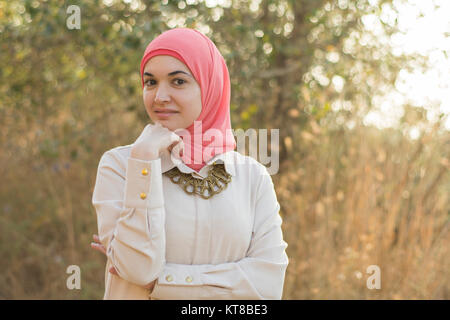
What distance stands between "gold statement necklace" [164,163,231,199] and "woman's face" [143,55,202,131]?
0.16m

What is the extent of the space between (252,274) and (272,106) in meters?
2.72

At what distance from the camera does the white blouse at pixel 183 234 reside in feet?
4.70

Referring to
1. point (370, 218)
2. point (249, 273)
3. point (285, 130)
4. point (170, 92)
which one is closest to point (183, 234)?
point (249, 273)

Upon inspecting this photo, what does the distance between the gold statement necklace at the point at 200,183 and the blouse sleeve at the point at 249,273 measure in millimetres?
162

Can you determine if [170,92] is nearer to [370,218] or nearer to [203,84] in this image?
[203,84]

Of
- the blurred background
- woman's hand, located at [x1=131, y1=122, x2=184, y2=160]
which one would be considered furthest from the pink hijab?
the blurred background

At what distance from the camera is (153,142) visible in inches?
58.6

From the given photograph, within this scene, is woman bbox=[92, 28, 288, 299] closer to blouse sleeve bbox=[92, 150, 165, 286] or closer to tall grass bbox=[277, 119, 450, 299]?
blouse sleeve bbox=[92, 150, 165, 286]

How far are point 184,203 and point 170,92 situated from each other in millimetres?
373

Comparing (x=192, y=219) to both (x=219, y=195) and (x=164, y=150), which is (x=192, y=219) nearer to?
(x=219, y=195)

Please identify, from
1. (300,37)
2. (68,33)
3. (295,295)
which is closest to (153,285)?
(295,295)

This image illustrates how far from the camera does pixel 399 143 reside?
3.68 metres

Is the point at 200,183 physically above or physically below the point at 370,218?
above

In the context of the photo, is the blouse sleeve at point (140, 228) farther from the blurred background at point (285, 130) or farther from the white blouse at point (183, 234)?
the blurred background at point (285, 130)
